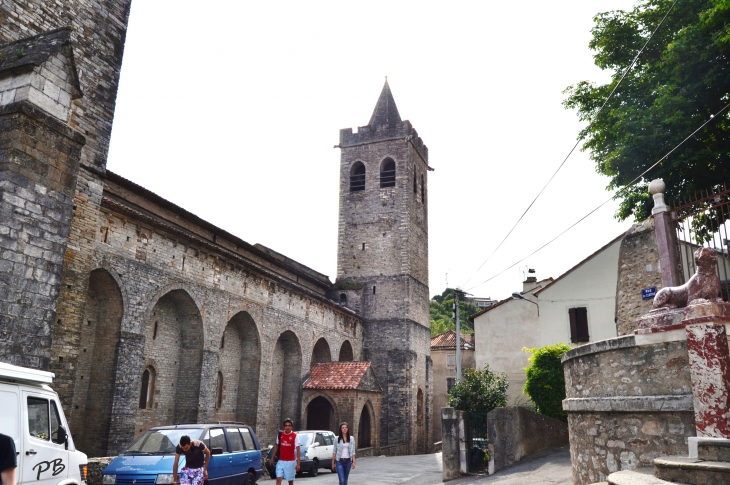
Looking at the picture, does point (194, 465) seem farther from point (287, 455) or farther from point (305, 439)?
point (305, 439)

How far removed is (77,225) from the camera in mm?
11219

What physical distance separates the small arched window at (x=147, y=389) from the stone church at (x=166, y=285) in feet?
0.17

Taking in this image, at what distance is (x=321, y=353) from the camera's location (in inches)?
1051

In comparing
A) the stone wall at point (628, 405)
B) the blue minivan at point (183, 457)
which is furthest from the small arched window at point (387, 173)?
the stone wall at point (628, 405)

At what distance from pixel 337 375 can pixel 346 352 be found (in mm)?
5708

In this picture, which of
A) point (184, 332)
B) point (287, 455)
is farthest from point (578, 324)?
point (287, 455)

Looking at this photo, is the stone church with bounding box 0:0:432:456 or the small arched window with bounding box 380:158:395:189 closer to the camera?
the stone church with bounding box 0:0:432:456

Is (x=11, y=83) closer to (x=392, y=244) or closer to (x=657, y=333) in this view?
(x=657, y=333)

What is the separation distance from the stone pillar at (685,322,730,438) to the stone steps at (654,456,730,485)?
601mm

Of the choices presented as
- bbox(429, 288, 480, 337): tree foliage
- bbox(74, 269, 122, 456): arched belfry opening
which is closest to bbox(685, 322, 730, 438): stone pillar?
bbox(74, 269, 122, 456): arched belfry opening

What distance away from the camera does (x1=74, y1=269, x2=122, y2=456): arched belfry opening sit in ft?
46.3

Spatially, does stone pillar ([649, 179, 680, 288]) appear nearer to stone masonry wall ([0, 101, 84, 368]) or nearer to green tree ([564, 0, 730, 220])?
green tree ([564, 0, 730, 220])

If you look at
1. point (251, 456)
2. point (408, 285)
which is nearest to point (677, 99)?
point (251, 456)

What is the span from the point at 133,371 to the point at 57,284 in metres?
7.14
